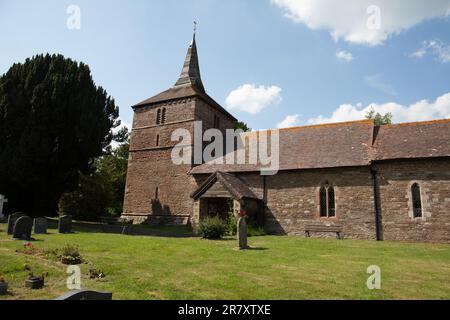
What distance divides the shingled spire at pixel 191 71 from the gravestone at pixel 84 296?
1028 inches

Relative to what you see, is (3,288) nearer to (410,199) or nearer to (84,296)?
(84,296)

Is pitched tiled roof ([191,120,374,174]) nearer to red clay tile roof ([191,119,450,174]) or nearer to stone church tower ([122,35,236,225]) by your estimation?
red clay tile roof ([191,119,450,174])

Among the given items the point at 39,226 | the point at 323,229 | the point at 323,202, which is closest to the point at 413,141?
the point at 323,202

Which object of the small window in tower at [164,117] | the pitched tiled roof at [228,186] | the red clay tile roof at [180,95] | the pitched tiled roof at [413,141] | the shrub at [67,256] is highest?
the red clay tile roof at [180,95]

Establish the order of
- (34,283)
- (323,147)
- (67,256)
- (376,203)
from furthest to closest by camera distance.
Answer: (323,147) < (376,203) < (67,256) < (34,283)

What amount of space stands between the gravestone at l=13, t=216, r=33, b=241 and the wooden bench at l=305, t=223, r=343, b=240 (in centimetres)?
1462

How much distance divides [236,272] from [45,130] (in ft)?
67.8

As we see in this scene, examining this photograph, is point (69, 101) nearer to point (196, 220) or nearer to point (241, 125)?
point (196, 220)

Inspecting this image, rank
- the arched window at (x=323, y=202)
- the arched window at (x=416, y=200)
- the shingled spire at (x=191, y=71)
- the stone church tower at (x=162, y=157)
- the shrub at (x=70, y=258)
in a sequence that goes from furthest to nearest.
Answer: the shingled spire at (x=191, y=71)
the stone church tower at (x=162, y=157)
the arched window at (x=323, y=202)
the arched window at (x=416, y=200)
the shrub at (x=70, y=258)

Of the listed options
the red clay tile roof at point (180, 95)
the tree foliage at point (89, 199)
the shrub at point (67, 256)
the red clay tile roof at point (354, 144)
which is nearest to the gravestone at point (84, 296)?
the shrub at point (67, 256)

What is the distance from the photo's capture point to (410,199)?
54.6ft

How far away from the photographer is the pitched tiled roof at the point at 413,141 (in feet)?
55.4

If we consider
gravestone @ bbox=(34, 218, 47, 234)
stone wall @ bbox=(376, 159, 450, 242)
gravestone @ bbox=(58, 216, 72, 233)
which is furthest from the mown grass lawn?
gravestone @ bbox=(58, 216, 72, 233)

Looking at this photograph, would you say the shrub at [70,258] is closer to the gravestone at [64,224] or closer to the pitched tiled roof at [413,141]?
the gravestone at [64,224]
